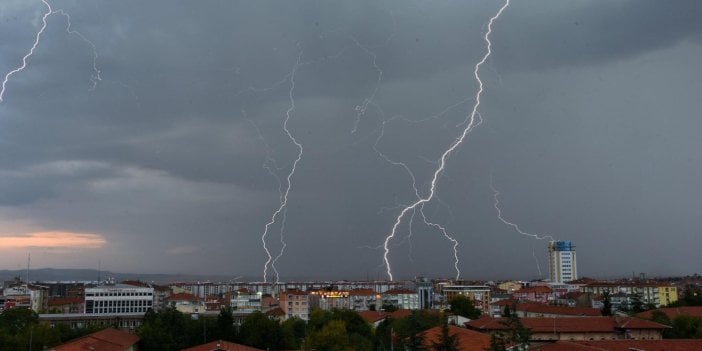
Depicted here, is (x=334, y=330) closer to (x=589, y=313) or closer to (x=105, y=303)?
(x=589, y=313)

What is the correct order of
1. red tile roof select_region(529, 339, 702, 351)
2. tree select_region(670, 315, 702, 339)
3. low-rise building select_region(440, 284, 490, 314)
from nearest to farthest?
1. red tile roof select_region(529, 339, 702, 351)
2. tree select_region(670, 315, 702, 339)
3. low-rise building select_region(440, 284, 490, 314)

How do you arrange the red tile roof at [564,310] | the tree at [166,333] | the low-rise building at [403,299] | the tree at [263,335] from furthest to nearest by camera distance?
the low-rise building at [403,299] → the red tile roof at [564,310] → the tree at [166,333] → the tree at [263,335]

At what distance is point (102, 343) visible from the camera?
92.1 feet

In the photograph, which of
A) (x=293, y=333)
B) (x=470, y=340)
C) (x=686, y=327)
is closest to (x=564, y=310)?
(x=686, y=327)

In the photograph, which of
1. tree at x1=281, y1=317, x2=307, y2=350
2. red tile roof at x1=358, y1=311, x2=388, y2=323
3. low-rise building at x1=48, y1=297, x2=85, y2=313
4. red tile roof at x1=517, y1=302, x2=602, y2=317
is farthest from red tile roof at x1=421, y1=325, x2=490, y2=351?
low-rise building at x1=48, y1=297, x2=85, y2=313

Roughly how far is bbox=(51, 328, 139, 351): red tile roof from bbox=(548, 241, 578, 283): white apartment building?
3374 inches

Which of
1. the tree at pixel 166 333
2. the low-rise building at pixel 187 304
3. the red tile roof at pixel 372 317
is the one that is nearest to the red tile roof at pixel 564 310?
the red tile roof at pixel 372 317

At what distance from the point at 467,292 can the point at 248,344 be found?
4987cm

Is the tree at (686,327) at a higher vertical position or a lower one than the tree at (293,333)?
higher

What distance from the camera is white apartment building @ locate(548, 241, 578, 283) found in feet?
351

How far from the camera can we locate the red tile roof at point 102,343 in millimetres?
26030

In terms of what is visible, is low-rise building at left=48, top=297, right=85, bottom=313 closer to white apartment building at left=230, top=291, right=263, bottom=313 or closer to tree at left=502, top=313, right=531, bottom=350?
white apartment building at left=230, top=291, right=263, bottom=313

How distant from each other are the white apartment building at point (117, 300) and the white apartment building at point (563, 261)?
68.7 meters

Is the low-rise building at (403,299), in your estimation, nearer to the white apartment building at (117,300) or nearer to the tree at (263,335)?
the white apartment building at (117,300)
